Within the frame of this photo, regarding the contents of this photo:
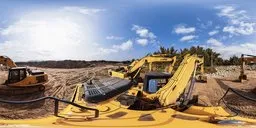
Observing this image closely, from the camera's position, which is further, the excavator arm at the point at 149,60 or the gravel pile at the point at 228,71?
the gravel pile at the point at 228,71

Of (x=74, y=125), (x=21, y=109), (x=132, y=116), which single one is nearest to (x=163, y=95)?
(x=132, y=116)

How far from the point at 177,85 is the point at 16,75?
63.4ft

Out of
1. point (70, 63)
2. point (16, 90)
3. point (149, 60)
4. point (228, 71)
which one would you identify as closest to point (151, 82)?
point (149, 60)

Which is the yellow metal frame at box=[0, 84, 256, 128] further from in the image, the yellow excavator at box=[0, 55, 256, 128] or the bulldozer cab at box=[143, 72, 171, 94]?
the bulldozer cab at box=[143, 72, 171, 94]

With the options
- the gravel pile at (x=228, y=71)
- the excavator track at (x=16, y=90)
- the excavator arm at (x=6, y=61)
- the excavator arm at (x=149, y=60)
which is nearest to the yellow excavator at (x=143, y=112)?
the excavator arm at (x=149, y=60)

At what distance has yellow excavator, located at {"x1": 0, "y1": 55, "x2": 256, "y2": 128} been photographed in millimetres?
6469

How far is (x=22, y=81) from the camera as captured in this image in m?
25.6

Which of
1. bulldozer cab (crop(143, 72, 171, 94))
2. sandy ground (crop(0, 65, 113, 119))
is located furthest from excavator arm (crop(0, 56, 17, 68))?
bulldozer cab (crop(143, 72, 171, 94))

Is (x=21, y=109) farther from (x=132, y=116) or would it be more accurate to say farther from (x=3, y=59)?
(x=132, y=116)

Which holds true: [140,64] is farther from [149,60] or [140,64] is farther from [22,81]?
[22,81]

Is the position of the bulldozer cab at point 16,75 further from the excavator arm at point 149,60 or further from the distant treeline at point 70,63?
the distant treeline at point 70,63

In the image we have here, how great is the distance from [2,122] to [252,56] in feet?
A: 67.2

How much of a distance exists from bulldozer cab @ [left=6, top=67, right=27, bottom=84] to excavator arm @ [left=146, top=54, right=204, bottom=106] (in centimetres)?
1842

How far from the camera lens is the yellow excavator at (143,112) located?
647 centimetres
